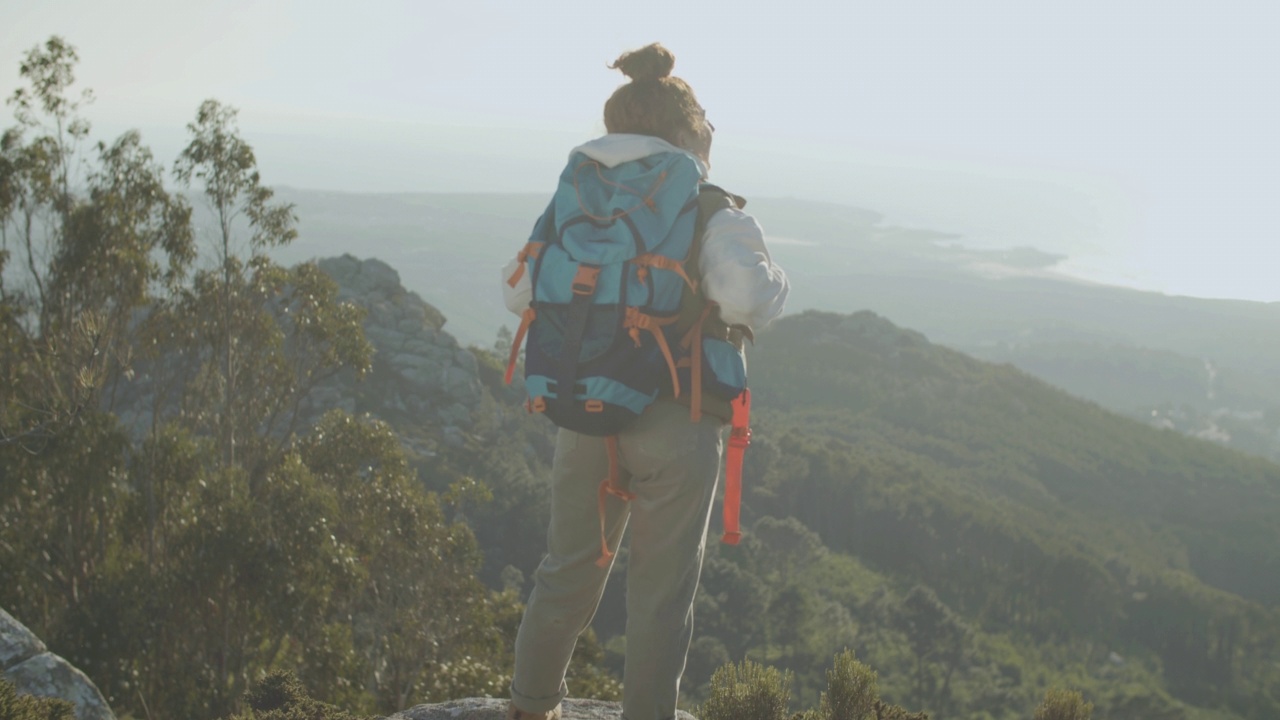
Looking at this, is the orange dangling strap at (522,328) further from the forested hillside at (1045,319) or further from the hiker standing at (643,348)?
the forested hillside at (1045,319)

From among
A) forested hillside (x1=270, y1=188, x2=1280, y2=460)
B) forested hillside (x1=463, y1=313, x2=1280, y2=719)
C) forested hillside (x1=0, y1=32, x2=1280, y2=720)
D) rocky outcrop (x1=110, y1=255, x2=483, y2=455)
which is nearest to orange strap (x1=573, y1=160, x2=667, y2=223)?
forested hillside (x1=0, y1=32, x2=1280, y2=720)

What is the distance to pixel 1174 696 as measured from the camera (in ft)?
143

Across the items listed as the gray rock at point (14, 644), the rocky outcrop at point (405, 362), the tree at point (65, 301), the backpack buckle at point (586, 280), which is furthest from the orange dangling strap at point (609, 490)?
the rocky outcrop at point (405, 362)

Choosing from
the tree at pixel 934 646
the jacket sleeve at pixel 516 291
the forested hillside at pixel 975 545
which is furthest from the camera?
the forested hillside at pixel 975 545

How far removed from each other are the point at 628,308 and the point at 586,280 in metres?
0.15

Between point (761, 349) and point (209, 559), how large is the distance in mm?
81229

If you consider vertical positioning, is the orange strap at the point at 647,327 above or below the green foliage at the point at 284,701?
above

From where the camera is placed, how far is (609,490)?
3020 millimetres

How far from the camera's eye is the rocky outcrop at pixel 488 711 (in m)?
3.83

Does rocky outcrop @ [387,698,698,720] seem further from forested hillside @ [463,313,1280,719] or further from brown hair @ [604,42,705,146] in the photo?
forested hillside @ [463,313,1280,719]

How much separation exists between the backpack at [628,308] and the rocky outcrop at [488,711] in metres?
1.35

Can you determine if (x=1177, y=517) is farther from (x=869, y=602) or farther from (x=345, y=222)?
(x=345, y=222)

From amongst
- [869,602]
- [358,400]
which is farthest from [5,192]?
[869,602]

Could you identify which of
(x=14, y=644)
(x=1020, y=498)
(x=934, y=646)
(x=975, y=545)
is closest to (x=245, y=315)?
(x=14, y=644)
